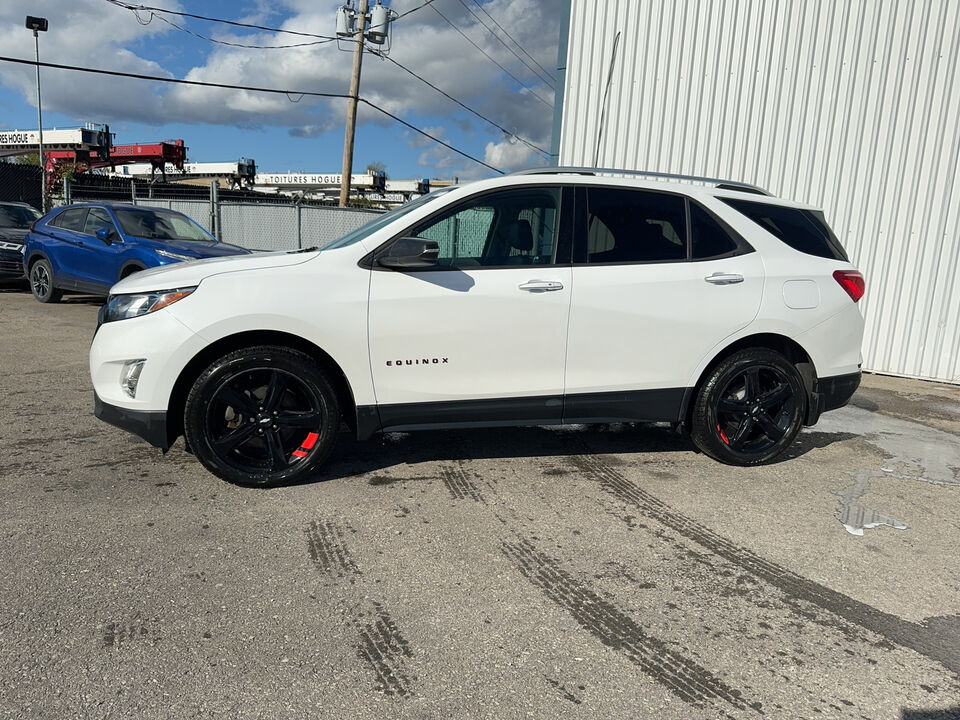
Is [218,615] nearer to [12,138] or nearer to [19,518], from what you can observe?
[19,518]

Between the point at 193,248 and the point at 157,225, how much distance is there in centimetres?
107

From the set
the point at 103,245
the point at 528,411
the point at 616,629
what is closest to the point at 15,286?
the point at 103,245

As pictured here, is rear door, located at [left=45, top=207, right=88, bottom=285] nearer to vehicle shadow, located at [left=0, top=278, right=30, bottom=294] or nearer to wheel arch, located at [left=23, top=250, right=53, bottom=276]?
wheel arch, located at [left=23, top=250, right=53, bottom=276]

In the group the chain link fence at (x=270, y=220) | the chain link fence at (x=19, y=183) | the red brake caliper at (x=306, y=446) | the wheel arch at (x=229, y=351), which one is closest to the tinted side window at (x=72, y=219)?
the chain link fence at (x=270, y=220)

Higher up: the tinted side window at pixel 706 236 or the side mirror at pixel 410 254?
the tinted side window at pixel 706 236

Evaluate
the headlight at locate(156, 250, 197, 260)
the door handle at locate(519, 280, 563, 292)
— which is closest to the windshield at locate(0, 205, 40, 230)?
Result: the headlight at locate(156, 250, 197, 260)

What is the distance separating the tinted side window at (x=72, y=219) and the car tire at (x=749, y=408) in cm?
970

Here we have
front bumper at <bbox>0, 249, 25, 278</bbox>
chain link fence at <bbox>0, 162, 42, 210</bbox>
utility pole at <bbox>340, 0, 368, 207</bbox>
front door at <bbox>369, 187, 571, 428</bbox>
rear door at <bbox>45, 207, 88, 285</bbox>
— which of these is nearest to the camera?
front door at <bbox>369, 187, 571, 428</bbox>

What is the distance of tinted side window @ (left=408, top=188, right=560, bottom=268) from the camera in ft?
13.2

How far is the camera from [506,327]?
394 centimetres

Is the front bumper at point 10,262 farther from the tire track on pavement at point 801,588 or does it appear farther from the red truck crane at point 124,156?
the red truck crane at point 124,156

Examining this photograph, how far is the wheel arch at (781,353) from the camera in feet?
14.4

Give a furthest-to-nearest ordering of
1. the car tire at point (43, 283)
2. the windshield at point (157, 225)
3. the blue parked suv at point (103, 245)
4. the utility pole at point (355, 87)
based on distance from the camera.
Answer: the utility pole at point (355, 87) → the car tire at point (43, 283) → the windshield at point (157, 225) → the blue parked suv at point (103, 245)

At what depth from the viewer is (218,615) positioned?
264 centimetres
